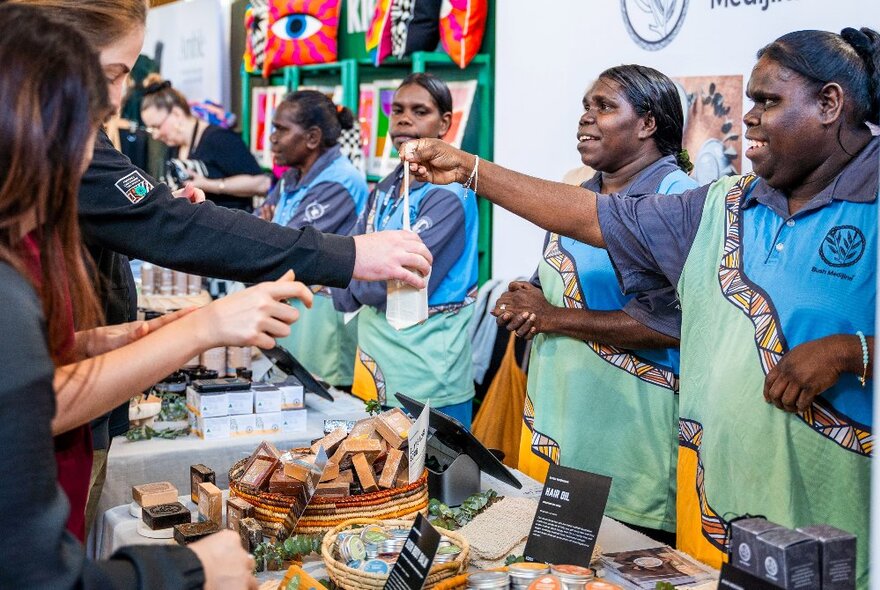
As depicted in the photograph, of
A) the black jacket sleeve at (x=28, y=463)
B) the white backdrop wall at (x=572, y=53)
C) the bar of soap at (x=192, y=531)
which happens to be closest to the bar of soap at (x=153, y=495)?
the bar of soap at (x=192, y=531)

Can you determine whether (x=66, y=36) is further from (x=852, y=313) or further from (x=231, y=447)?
(x=231, y=447)

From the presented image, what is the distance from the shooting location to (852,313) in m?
1.86

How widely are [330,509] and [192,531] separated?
27cm

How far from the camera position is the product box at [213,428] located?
273cm

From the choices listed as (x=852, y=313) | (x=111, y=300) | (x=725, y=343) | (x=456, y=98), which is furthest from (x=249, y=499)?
(x=456, y=98)

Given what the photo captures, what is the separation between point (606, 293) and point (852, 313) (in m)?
0.83

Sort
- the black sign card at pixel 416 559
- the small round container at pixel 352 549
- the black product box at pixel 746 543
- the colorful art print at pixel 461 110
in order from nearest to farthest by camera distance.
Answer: the black product box at pixel 746 543 → the black sign card at pixel 416 559 → the small round container at pixel 352 549 → the colorful art print at pixel 461 110

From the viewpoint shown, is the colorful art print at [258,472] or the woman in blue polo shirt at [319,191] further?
the woman in blue polo shirt at [319,191]

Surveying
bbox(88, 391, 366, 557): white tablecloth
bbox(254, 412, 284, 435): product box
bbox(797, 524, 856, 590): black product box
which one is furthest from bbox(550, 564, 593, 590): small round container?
bbox(254, 412, 284, 435): product box

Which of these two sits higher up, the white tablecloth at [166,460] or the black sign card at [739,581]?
the black sign card at [739,581]

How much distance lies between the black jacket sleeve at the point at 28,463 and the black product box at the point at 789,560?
80 centimetres

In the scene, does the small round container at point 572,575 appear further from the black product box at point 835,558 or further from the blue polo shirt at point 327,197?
the blue polo shirt at point 327,197

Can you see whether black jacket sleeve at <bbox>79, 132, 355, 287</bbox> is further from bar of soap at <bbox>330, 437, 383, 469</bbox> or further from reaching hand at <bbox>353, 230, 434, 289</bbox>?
bar of soap at <bbox>330, 437, 383, 469</bbox>

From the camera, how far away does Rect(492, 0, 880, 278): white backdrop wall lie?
123 inches
